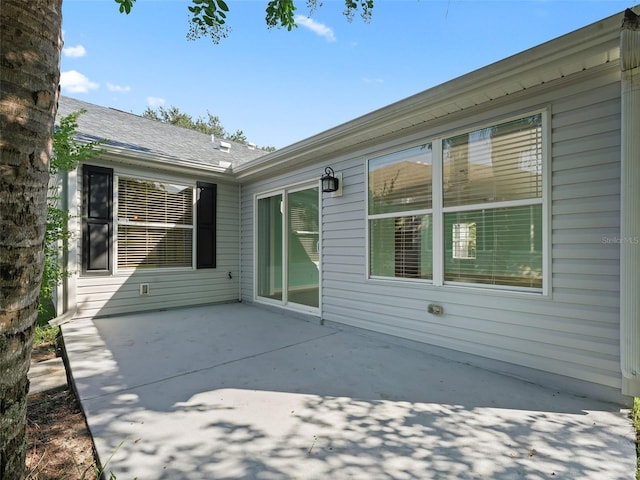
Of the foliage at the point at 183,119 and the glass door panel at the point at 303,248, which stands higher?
the foliage at the point at 183,119

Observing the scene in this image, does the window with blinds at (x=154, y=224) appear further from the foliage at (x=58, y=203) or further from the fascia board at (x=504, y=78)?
the fascia board at (x=504, y=78)

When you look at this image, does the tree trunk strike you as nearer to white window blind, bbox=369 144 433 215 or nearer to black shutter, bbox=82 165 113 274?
white window blind, bbox=369 144 433 215

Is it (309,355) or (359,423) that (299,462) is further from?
(309,355)

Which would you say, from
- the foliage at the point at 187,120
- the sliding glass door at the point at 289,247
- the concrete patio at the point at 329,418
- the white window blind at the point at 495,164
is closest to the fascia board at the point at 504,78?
the white window blind at the point at 495,164

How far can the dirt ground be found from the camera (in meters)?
1.69

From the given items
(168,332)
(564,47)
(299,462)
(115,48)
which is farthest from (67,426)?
(115,48)

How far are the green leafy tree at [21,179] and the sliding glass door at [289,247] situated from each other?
3902 millimetres

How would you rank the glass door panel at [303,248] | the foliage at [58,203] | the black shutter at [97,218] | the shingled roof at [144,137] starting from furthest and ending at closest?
the shingled roof at [144,137]
the glass door panel at [303,248]
the black shutter at [97,218]
the foliage at [58,203]

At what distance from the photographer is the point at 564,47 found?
7.82 ft

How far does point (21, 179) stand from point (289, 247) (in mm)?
4528

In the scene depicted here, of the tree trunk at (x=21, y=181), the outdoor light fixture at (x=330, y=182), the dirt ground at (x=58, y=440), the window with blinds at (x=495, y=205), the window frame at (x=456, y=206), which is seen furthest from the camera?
the outdoor light fixture at (x=330, y=182)

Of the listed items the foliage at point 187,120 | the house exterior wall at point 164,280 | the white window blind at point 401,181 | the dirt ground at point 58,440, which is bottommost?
the dirt ground at point 58,440

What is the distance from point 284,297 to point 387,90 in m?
3.83

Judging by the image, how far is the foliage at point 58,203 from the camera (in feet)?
12.4
